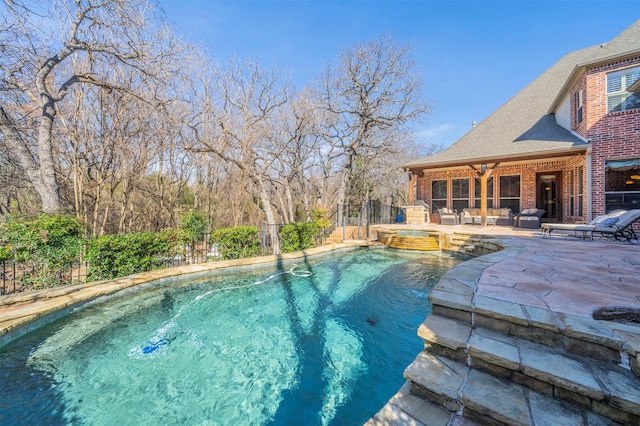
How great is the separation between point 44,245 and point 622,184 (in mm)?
14274

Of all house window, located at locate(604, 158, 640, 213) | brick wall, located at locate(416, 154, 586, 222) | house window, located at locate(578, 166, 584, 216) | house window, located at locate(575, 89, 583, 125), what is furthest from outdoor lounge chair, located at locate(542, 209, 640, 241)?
house window, located at locate(575, 89, 583, 125)

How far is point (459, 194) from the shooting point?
1330 cm

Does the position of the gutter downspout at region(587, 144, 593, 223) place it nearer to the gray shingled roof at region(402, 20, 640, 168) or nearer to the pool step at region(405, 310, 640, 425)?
the gray shingled roof at region(402, 20, 640, 168)

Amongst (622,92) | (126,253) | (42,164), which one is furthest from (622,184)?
(42,164)

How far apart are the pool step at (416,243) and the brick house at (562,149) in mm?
3402

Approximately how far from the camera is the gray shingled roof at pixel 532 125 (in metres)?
8.15

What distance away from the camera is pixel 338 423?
7.50 ft

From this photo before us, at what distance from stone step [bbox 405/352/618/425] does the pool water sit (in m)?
0.84

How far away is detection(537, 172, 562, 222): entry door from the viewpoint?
11.4 m

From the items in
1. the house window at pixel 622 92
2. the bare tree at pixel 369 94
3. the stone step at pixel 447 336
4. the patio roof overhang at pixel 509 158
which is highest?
the bare tree at pixel 369 94

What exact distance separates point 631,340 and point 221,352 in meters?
3.79

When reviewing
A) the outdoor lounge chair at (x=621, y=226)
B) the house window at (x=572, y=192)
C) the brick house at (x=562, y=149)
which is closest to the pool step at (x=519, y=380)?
the outdoor lounge chair at (x=621, y=226)

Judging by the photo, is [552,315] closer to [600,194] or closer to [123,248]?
[123,248]

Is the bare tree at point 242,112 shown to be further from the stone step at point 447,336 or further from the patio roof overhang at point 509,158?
the stone step at point 447,336
